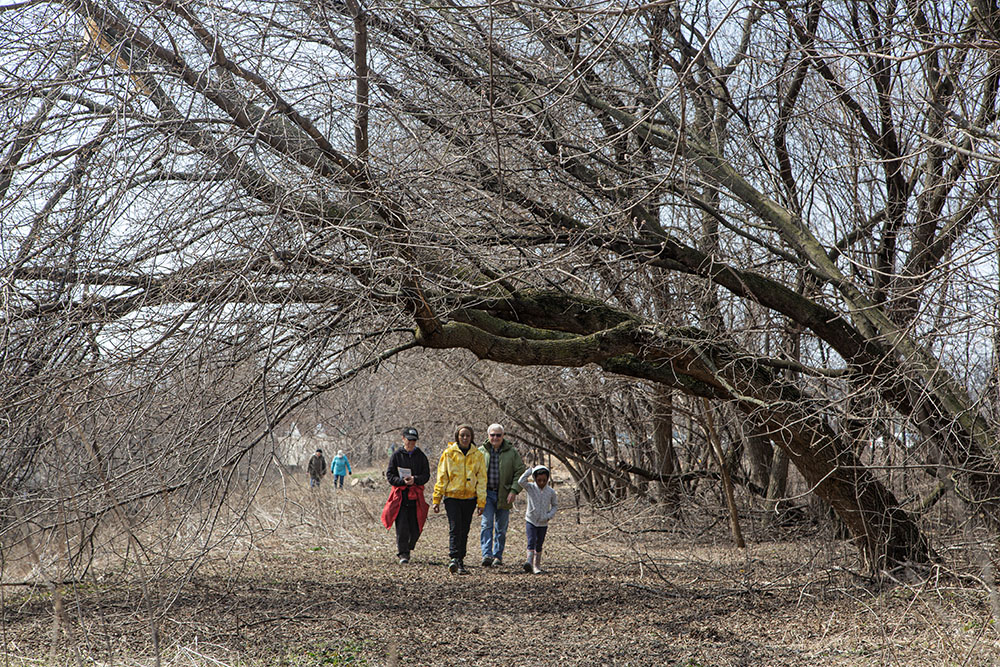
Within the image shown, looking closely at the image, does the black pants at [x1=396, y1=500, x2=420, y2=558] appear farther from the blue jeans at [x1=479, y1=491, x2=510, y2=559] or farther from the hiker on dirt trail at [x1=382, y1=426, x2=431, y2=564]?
the blue jeans at [x1=479, y1=491, x2=510, y2=559]

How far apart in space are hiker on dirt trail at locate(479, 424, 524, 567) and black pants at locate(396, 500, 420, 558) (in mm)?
830

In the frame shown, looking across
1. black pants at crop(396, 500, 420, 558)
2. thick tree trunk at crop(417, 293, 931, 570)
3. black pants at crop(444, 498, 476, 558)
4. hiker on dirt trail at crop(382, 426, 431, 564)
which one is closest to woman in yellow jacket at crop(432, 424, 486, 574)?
black pants at crop(444, 498, 476, 558)

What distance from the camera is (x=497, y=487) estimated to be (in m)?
10.4

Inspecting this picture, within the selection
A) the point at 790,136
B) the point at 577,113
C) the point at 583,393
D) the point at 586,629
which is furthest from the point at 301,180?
the point at 583,393

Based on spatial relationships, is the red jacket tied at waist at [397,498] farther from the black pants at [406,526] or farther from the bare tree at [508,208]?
the bare tree at [508,208]

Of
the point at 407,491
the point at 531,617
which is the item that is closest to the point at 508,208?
the point at 531,617

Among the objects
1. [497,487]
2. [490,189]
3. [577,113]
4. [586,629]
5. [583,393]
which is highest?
[577,113]

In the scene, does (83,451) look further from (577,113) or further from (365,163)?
(577,113)

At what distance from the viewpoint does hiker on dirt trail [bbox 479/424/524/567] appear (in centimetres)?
1038

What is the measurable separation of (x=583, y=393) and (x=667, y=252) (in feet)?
18.6

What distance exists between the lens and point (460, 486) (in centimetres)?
991

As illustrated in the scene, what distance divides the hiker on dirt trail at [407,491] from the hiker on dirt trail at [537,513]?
4.09 ft

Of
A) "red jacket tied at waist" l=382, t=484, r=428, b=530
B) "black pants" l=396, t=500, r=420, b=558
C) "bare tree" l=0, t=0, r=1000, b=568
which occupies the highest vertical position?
"bare tree" l=0, t=0, r=1000, b=568

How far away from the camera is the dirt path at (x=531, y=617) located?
592 centimetres
